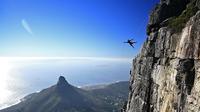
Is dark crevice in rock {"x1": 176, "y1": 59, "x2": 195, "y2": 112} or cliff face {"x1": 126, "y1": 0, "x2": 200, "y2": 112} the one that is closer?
cliff face {"x1": 126, "y1": 0, "x2": 200, "y2": 112}

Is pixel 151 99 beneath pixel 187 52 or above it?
beneath

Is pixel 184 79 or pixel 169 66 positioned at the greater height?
pixel 169 66

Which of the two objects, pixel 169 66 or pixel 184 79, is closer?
pixel 184 79

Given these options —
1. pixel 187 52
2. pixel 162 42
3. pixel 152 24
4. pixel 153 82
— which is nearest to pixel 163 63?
pixel 162 42

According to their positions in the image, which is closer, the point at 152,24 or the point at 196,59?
the point at 196,59

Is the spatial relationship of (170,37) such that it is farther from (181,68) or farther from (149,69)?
(149,69)

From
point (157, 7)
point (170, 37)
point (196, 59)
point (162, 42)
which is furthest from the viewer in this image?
point (157, 7)

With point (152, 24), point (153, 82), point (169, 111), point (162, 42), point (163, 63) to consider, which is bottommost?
point (169, 111)

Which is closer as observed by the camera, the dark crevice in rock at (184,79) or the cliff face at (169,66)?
the cliff face at (169,66)
